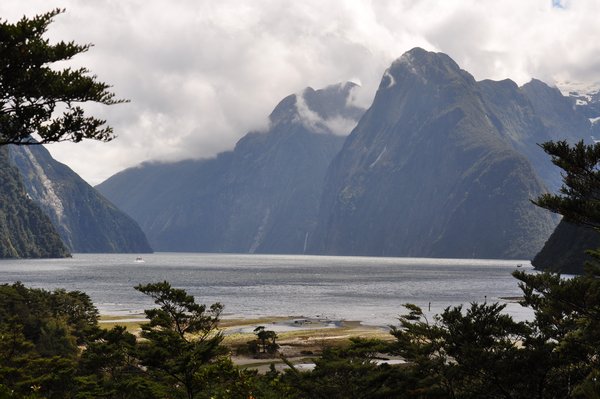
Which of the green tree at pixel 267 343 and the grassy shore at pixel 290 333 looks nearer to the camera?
the grassy shore at pixel 290 333

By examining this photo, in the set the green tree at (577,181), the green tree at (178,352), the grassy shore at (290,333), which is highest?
the green tree at (577,181)

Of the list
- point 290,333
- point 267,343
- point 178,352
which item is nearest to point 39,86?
point 178,352

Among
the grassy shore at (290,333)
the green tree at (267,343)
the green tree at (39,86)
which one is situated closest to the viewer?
the green tree at (39,86)

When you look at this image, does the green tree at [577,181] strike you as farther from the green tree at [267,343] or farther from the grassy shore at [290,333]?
the green tree at [267,343]

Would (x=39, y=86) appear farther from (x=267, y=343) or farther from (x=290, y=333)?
(x=290, y=333)

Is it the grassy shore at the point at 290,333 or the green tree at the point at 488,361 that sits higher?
the green tree at the point at 488,361

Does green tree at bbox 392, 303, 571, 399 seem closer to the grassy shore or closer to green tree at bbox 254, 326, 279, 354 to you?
the grassy shore

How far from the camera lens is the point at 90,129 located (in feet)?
64.6

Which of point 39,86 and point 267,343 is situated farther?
point 267,343

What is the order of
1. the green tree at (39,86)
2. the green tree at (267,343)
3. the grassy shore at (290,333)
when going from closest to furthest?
1. the green tree at (39,86)
2. the grassy shore at (290,333)
3. the green tree at (267,343)

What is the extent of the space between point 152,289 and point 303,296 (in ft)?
330

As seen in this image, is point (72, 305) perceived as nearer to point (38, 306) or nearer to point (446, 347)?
point (38, 306)

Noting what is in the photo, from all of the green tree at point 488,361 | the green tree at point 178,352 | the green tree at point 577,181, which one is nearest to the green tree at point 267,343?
the green tree at point 178,352

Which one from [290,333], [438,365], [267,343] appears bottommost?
[290,333]
